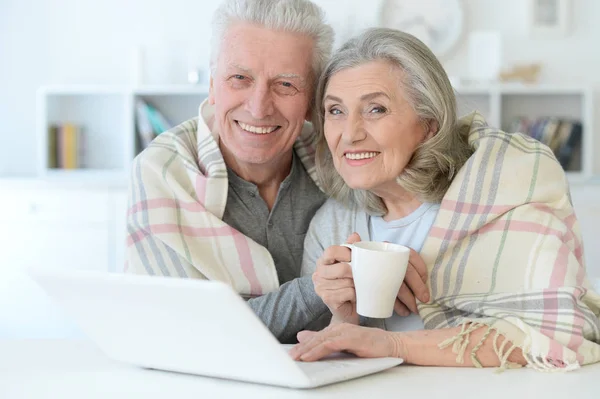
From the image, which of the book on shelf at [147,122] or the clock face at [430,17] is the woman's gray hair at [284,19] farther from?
the clock face at [430,17]

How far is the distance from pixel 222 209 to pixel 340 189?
26 centimetres

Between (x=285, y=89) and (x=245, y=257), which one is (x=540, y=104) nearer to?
(x=285, y=89)

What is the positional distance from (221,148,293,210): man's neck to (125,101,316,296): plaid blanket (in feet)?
0.29

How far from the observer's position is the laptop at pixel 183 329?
997mm

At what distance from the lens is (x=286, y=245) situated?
6.18 ft

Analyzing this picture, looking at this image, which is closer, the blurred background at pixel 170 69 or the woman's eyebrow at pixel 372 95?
the woman's eyebrow at pixel 372 95

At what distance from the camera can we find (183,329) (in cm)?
107

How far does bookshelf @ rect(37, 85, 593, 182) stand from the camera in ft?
13.7

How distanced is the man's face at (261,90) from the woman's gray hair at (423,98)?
133 millimetres

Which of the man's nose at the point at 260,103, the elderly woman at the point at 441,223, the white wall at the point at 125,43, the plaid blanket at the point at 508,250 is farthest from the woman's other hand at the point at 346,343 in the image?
the white wall at the point at 125,43

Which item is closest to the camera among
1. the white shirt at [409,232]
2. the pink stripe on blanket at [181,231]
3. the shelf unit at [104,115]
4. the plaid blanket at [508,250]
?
the plaid blanket at [508,250]

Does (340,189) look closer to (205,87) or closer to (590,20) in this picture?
(205,87)

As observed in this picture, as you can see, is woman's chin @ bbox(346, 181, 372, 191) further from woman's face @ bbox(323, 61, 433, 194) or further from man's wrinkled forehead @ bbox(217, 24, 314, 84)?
man's wrinkled forehead @ bbox(217, 24, 314, 84)

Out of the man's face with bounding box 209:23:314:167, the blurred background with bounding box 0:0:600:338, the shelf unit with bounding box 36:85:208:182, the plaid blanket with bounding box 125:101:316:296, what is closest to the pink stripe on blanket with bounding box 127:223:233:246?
the plaid blanket with bounding box 125:101:316:296
